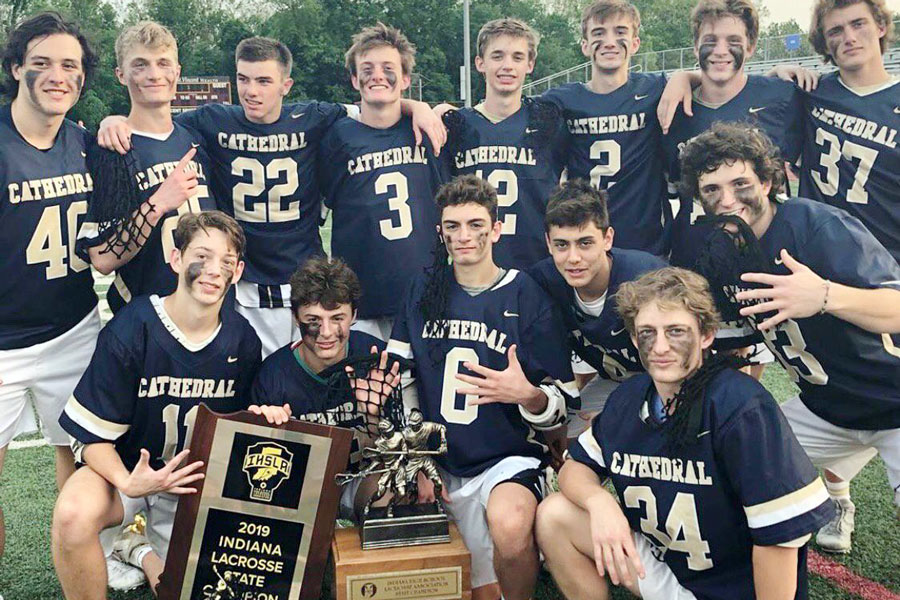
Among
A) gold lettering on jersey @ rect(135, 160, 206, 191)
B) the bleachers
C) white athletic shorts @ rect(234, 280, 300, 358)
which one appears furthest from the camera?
the bleachers

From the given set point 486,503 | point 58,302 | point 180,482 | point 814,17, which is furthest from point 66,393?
point 814,17

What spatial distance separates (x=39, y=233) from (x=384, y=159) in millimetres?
1437

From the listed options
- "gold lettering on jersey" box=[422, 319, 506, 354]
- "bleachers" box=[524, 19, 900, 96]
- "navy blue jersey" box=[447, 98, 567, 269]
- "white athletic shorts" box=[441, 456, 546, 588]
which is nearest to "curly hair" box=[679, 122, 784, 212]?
"gold lettering on jersey" box=[422, 319, 506, 354]

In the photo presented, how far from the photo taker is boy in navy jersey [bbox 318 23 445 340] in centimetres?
374

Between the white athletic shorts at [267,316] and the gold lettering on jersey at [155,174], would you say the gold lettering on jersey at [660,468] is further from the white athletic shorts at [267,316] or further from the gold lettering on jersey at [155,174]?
the gold lettering on jersey at [155,174]

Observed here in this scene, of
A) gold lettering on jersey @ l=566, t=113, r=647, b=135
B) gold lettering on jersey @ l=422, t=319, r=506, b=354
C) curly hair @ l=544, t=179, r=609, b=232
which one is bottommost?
gold lettering on jersey @ l=422, t=319, r=506, b=354

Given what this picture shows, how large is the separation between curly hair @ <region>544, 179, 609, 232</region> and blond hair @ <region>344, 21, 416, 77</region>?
3.96 ft

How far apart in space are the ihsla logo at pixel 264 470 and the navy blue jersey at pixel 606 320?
1.14 m

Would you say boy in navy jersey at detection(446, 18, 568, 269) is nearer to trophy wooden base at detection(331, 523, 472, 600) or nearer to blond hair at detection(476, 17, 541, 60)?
blond hair at detection(476, 17, 541, 60)

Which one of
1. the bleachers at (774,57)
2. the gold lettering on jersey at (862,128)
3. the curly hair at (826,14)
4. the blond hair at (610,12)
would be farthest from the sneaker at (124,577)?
the bleachers at (774,57)

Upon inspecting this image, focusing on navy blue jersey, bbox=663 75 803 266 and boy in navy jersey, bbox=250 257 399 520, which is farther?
navy blue jersey, bbox=663 75 803 266

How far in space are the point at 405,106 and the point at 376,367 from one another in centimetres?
142

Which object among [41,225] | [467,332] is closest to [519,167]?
[467,332]

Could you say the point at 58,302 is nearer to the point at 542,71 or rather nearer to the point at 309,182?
the point at 309,182
